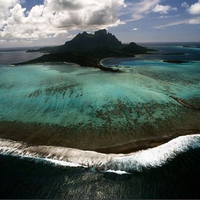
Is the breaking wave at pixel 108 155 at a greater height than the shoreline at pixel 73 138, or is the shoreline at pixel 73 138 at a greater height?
the breaking wave at pixel 108 155

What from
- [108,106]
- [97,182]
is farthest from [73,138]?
[108,106]

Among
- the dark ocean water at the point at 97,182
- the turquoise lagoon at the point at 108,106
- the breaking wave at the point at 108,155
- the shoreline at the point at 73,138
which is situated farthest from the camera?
the turquoise lagoon at the point at 108,106

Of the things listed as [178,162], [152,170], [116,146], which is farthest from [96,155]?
[178,162]

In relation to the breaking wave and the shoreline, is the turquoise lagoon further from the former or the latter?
the breaking wave

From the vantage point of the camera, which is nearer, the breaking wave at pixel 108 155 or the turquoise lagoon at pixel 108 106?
the breaking wave at pixel 108 155

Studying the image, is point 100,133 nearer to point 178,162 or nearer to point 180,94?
point 178,162

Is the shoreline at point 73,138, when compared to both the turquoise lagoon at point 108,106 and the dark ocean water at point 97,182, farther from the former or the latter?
the dark ocean water at point 97,182

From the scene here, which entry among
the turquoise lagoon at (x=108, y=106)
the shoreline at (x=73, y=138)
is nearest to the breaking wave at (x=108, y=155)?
the shoreline at (x=73, y=138)
